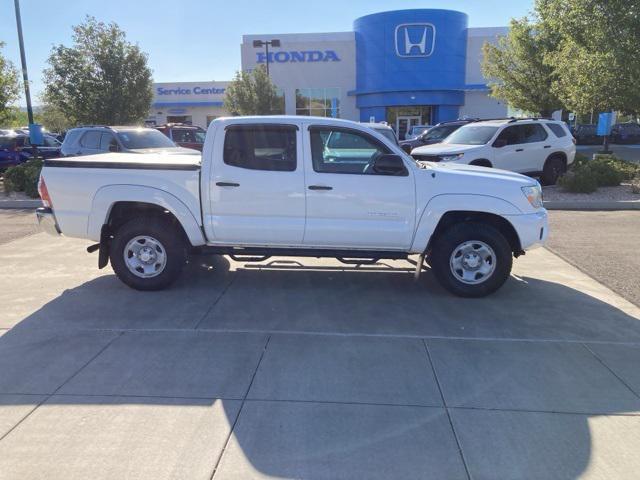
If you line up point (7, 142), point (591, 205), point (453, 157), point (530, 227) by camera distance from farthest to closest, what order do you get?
point (7, 142) → point (453, 157) → point (591, 205) → point (530, 227)

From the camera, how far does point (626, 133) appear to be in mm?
39344

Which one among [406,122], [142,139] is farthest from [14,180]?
[406,122]

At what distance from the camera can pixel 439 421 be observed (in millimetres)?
3402

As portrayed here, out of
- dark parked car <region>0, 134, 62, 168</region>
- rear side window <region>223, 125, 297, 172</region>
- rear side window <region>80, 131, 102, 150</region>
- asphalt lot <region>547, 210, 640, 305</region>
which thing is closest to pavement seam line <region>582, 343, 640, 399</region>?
asphalt lot <region>547, 210, 640, 305</region>

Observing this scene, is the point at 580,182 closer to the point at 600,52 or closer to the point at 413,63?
the point at 600,52

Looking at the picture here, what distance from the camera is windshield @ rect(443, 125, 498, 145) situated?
12945 millimetres

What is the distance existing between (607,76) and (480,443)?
12832 millimetres

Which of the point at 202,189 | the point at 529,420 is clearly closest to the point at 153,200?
the point at 202,189

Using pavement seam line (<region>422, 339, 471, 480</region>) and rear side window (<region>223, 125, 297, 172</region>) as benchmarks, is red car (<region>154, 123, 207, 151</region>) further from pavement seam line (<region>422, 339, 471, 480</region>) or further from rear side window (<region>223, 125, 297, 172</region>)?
pavement seam line (<region>422, 339, 471, 480</region>)

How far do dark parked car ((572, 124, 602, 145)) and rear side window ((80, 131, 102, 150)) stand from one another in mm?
35706

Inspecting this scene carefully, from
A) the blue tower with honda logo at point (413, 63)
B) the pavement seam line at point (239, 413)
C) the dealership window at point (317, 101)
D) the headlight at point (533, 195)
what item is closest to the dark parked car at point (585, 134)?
the blue tower with honda logo at point (413, 63)

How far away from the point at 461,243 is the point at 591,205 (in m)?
7.56

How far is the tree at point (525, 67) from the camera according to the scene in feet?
61.5

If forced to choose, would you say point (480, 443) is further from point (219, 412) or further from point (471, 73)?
point (471, 73)
